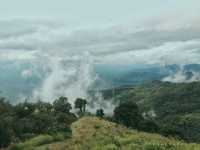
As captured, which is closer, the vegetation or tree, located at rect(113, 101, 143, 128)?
the vegetation

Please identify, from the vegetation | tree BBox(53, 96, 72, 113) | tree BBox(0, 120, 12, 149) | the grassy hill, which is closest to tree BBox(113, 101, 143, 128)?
the vegetation

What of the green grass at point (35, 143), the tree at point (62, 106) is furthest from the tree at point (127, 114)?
the green grass at point (35, 143)

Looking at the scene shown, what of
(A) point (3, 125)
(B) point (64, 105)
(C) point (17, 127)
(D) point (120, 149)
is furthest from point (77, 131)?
(B) point (64, 105)

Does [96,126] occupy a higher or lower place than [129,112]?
higher

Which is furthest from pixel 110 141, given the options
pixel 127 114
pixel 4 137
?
pixel 127 114

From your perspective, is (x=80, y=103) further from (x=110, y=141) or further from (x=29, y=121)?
(x=110, y=141)

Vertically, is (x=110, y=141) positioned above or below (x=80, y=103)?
above

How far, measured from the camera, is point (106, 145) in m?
22.3

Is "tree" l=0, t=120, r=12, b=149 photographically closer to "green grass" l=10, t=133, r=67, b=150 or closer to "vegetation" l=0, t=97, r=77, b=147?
"vegetation" l=0, t=97, r=77, b=147

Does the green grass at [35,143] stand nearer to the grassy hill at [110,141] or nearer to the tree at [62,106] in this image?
the grassy hill at [110,141]

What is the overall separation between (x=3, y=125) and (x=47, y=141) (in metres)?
25.1

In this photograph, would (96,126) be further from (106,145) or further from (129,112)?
(129,112)

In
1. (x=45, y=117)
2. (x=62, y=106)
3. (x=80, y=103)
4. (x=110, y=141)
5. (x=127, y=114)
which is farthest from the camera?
(x=80, y=103)

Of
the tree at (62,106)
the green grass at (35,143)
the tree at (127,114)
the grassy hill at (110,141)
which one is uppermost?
the grassy hill at (110,141)
